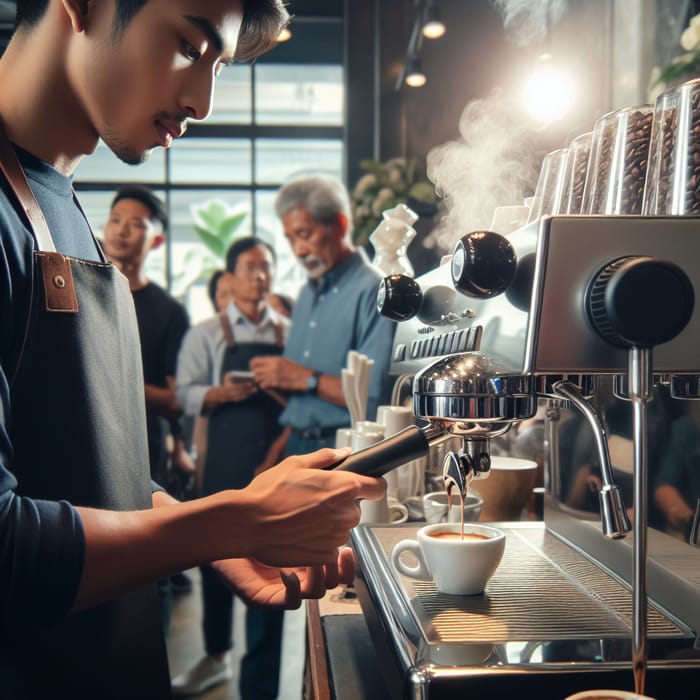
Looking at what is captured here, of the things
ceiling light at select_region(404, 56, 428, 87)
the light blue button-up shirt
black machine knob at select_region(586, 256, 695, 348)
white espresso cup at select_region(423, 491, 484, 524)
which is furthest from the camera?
ceiling light at select_region(404, 56, 428, 87)

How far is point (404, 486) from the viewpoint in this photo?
59.2 inches

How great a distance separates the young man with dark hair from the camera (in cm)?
72

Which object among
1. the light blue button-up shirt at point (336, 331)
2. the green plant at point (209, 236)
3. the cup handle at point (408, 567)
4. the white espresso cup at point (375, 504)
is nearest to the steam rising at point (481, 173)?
the white espresso cup at point (375, 504)

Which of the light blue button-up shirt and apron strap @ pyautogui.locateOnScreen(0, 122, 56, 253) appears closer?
apron strap @ pyautogui.locateOnScreen(0, 122, 56, 253)

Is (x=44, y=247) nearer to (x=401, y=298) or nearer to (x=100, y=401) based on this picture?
(x=100, y=401)

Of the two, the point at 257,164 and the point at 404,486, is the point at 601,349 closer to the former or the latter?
the point at 404,486

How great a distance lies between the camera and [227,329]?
122 inches

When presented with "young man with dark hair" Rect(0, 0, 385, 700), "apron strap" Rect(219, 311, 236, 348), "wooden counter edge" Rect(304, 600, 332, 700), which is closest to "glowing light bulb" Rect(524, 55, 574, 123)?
"apron strap" Rect(219, 311, 236, 348)

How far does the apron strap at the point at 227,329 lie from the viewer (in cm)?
307

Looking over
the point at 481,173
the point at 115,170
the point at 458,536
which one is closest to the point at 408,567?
the point at 458,536

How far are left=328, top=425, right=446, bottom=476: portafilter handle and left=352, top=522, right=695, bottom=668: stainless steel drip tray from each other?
0.16m

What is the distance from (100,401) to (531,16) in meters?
3.19

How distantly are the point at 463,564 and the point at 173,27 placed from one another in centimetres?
73

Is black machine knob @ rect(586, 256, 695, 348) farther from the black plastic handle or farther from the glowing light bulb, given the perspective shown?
the glowing light bulb
